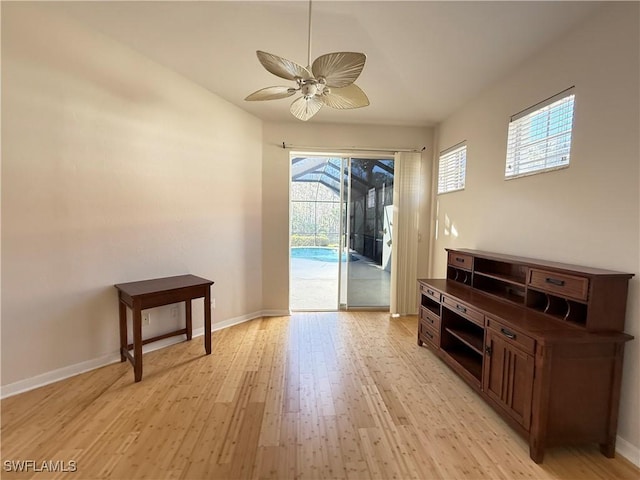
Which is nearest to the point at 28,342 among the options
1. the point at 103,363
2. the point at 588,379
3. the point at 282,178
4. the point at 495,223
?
the point at 103,363

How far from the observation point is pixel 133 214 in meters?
2.77

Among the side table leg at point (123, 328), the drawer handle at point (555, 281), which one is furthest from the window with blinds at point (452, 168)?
the side table leg at point (123, 328)

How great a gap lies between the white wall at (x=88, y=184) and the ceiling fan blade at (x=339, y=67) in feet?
6.55

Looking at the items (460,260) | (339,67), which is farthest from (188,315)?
(460,260)

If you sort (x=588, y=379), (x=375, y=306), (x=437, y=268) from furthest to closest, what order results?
(x=375, y=306) < (x=437, y=268) < (x=588, y=379)

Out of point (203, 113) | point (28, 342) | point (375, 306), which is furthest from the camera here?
point (375, 306)

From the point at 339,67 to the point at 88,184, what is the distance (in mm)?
2307

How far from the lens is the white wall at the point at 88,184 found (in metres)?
2.12

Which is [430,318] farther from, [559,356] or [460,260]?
[559,356]

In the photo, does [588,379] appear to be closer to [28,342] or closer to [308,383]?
[308,383]

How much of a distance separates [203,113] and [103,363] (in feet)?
9.08

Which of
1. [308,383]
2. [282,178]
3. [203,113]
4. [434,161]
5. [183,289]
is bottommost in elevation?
[308,383]

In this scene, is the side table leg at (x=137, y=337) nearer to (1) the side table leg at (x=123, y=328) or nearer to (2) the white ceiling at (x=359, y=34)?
(1) the side table leg at (x=123, y=328)

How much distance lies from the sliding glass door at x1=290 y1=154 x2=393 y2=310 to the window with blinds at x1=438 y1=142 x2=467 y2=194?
72 centimetres
